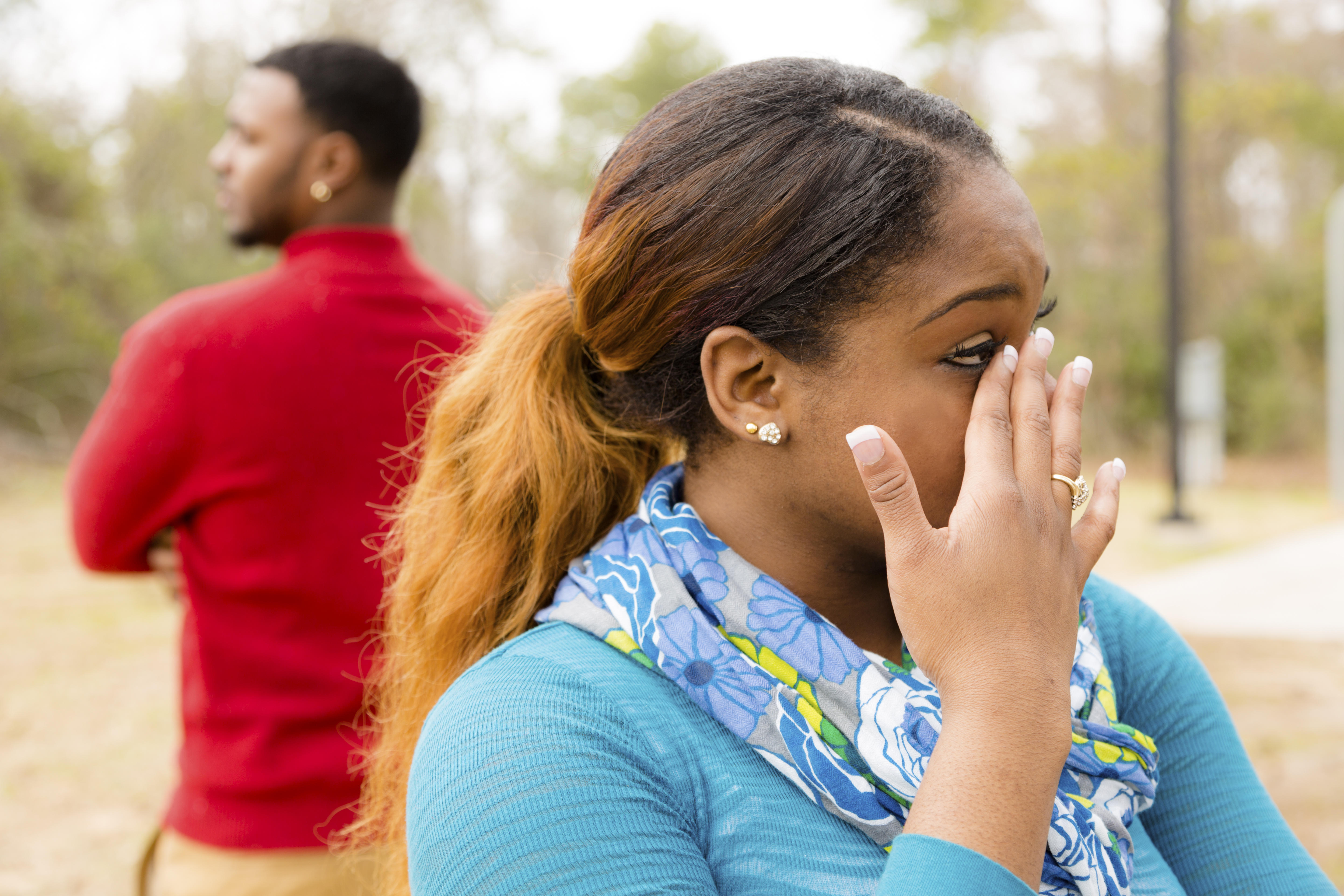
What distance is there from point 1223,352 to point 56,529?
14.3 m

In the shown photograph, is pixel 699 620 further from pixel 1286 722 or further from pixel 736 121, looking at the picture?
pixel 1286 722

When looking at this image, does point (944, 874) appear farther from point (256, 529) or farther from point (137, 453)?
point (137, 453)

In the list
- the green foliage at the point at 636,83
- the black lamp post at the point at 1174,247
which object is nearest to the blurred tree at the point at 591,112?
the green foliage at the point at 636,83

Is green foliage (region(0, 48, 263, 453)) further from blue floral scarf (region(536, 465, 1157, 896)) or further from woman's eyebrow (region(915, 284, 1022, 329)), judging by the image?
woman's eyebrow (region(915, 284, 1022, 329))

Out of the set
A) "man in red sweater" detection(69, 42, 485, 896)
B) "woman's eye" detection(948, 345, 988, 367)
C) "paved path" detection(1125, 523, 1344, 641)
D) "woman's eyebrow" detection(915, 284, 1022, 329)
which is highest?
"paved path" detection(1125, 523, 1344, 641)

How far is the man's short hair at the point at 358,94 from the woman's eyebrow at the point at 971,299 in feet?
5.94

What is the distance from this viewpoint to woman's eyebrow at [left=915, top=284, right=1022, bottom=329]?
1251mm

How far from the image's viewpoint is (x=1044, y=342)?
4.37 ft

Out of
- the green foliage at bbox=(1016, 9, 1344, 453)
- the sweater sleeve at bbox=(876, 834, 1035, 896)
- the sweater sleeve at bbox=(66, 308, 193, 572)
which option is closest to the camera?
the sweater sleeve at bbox=(876, 834, 1035, 896)

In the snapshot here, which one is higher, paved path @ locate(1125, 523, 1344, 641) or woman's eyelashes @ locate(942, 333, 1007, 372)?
paved path @ locate(1125, 523, 1344, 641)

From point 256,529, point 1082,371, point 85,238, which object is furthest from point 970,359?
point 85,238

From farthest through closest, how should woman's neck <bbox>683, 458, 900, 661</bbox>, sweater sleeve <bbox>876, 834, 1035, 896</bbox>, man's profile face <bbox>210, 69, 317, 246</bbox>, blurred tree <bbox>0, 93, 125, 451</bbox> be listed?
blurred tree <bbox>0, 93, 125, 451</bbox> → man's profile face <bbox>210, 69, 317, 246</bbox> → woman's neck <bbox>683, 458, 900, 661</bbox> → sweater sleeve <bbox>876, 834, 1035, 896</bbox>

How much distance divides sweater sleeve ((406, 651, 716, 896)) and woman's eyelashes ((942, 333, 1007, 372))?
576 millimetres

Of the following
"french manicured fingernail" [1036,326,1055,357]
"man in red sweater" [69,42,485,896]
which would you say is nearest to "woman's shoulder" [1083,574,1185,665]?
"french manicured fingernail" [1036,326,1055,357]
